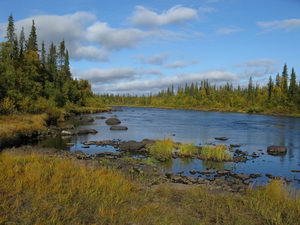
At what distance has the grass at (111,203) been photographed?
635 centimetres

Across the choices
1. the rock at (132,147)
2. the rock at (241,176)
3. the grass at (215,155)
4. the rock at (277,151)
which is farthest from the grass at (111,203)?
the rock at (277,151)

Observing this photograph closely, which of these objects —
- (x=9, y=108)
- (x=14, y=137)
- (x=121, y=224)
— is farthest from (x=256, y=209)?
(x=9, y=108)

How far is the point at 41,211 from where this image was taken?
20.6 ft

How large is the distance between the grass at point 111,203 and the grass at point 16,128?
14908 millimetres

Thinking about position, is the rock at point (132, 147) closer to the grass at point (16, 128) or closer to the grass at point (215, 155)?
the grass at point (215, 155)

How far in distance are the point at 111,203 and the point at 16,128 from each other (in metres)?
22.1

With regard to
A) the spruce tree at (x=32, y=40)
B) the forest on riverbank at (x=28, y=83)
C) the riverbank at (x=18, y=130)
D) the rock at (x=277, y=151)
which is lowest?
the rock at (x=277, y=151)

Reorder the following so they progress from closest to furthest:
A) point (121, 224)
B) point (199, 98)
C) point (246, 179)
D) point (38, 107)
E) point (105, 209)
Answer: point (121, 224)
point (105, 209)
point (246, 179)
point (38, 107)
point (199, 98)

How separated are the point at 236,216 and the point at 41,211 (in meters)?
5.20

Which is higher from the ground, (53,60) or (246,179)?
(53,60)

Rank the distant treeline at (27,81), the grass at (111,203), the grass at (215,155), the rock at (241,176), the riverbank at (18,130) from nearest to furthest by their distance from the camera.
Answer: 1. the grass at (111,203)
2. the rock at (241,176)
3. the grass at (215,155)
4. the riverbank at (18,130)
5. the distant treeline at (27,81)

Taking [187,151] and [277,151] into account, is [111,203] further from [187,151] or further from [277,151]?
[277,151]

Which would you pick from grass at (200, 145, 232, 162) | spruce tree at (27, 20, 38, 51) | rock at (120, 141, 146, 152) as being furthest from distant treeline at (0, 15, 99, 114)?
grass at (200, 145, 232, 162)

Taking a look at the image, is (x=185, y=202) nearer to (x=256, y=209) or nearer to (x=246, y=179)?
(x=256, y=209)
